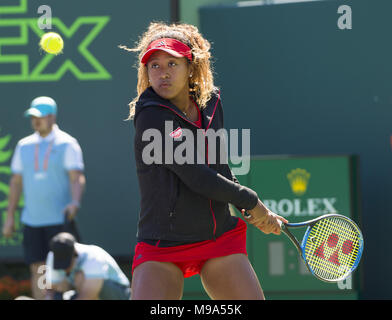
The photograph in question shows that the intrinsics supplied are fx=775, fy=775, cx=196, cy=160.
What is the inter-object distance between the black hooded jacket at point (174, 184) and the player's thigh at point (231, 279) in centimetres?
13

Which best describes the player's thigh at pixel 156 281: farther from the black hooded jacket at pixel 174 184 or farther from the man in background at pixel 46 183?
the man in background at pixel 46 183

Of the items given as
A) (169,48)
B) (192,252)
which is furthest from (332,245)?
(169,48)

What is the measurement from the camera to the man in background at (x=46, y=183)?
6516 millimetres

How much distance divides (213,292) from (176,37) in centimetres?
116

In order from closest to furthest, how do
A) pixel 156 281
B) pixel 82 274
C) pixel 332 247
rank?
pixel 156 281 → pixel 332 247 → pixel 82 274

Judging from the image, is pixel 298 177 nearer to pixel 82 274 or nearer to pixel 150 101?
pixel 82 274

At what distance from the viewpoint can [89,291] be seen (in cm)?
519

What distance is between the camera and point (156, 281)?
10.8 ft

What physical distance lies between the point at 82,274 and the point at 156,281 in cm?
212

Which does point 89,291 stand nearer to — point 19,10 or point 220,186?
point 220,186

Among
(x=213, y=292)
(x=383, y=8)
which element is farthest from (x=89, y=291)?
(x=383, y=8)

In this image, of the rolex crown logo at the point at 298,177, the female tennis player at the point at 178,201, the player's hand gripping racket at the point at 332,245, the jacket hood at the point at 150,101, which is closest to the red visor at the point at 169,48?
the female tennis player at the point at 178,201

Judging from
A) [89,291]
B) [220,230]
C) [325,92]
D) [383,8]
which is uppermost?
[383,8]

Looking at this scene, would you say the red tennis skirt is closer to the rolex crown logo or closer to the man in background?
the rolex crown logo
